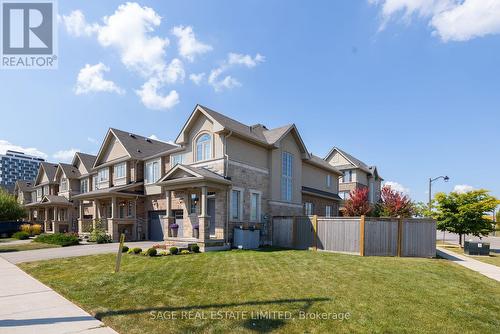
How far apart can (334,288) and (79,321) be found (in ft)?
20.1

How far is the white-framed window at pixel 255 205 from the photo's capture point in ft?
67.6

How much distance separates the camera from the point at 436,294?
8250 mm

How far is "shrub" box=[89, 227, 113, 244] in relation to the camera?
2336cm

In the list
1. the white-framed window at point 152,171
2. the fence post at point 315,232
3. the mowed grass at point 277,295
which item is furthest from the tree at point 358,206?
the white-framed window at point 152,171

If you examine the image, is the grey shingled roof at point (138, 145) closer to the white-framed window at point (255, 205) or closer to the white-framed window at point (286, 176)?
the white-framed window at point (286, 176)

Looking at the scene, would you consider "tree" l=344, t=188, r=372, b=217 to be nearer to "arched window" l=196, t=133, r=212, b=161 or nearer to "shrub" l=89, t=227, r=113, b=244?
"arched window" l=196, t=133, r=212, b=161

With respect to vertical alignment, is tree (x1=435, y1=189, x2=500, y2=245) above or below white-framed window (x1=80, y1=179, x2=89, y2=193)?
→ below

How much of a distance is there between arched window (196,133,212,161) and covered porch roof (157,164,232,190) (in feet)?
3.75

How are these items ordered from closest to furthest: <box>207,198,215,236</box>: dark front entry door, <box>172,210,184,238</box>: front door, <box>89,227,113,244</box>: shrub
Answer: <box>207,198,215,236</box>: dark front entry door < <box>172,210,184,238</box>: front door < <box>89,227,113,244</box>: shrub

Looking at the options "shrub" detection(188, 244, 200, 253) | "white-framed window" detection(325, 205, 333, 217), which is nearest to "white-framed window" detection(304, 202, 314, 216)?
"white-framed window" detection(325, 205, 333, 217)

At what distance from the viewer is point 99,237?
2344 centimetres

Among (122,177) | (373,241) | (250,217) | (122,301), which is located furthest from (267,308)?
(122,177)

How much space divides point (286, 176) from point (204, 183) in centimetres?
864

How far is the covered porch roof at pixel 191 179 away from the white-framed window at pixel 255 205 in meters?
2.90
